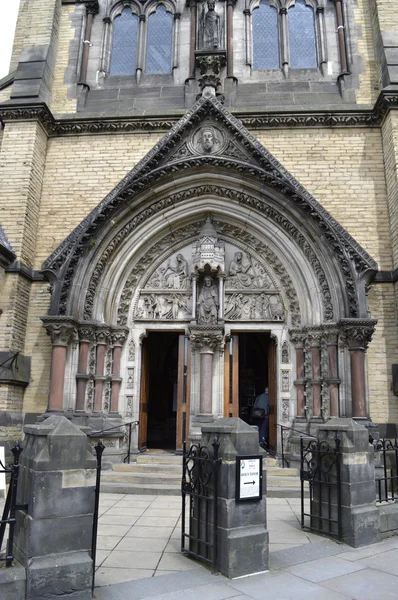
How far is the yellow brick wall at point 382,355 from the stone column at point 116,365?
5748 millimetres

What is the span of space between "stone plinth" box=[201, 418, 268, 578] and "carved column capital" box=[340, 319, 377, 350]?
5258 mm

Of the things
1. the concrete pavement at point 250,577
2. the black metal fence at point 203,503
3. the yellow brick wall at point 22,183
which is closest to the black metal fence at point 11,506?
the concrete pavement at point 250,577

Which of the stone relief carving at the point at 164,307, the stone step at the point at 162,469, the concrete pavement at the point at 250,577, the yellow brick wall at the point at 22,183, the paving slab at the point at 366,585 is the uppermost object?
the yellow brick wall at the point at 22,183

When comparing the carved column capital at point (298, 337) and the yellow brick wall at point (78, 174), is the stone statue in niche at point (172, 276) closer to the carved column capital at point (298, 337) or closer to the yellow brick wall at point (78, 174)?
the yellow brick wall at point (78, 174)

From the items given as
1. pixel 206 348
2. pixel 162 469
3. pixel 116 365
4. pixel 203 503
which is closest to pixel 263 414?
pixel 206 348

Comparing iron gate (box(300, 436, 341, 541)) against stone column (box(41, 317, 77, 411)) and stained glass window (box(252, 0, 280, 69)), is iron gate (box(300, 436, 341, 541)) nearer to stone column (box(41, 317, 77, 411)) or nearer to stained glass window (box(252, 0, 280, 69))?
stone column (box(41, 317, 77, 411))

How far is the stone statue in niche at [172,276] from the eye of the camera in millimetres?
12031

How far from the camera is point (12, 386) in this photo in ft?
34.4

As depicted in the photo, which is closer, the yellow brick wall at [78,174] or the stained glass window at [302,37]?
the yellow brick wall at [78,174]

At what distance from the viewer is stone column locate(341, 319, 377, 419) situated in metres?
9.58

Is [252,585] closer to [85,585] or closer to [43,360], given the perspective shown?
[85,585]

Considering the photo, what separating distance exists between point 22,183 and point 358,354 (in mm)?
8882

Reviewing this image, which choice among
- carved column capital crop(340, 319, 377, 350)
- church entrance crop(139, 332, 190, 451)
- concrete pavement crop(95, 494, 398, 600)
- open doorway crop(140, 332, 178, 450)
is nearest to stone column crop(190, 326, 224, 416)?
carved column capital crop(340, 319, 377, 350)

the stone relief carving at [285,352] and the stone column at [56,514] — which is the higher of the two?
the stone relief carving at [285,352]
